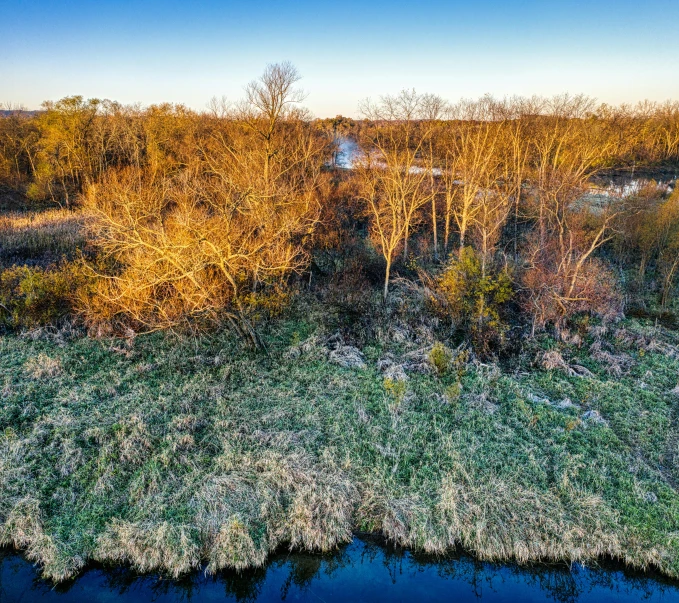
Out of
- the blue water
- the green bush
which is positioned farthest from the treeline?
the blue water

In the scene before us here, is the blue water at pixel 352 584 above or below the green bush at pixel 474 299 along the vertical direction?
below

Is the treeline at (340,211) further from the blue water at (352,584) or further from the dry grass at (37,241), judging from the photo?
the blue water at (352,584)

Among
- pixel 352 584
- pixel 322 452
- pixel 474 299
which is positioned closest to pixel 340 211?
pixel 474 299

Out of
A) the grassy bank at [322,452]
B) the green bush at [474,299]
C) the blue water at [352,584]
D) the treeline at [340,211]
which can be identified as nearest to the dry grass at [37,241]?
the treeline at [340,211]

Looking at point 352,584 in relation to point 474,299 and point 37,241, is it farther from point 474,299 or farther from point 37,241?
point 37,241

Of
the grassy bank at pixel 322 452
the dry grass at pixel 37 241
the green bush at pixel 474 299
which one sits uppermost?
the dry grass at pixel 37 241

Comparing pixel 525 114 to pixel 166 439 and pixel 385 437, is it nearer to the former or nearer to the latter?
pixel 385 437
